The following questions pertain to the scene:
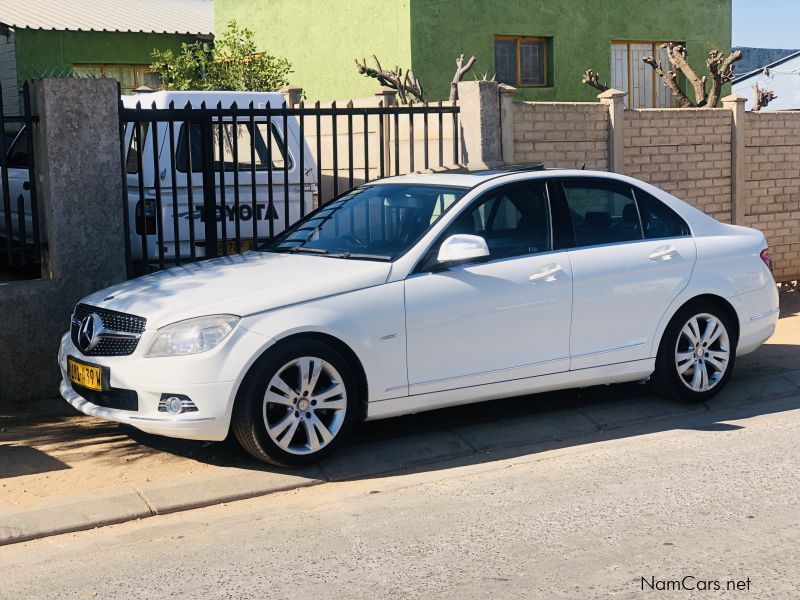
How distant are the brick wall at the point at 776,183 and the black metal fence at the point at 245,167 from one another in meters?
4.13

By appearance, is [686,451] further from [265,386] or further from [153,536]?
[153,536]

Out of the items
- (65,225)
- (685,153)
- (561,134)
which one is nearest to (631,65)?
(685,153)

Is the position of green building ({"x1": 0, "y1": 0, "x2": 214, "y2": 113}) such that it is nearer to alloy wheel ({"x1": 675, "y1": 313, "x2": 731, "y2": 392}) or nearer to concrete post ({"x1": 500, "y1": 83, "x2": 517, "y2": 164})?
concrete post ({"x1": 500, "y1": 83, "x2": 517, "y2": 164})

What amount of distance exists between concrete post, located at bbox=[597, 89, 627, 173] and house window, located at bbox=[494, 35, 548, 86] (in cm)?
847

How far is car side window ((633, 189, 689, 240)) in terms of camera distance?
7961mm

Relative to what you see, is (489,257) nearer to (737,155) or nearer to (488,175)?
(488,175)

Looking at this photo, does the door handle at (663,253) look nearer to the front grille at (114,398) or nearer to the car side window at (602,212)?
the car side window at (602,212)

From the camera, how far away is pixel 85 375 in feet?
22.1

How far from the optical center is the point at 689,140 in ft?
A: 41.2

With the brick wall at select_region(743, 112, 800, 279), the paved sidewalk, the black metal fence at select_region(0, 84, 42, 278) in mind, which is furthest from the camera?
the brick wall at select_region(743, 112, 800, 279)

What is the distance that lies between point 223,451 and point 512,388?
1821 mm

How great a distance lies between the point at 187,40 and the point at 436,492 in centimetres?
1892

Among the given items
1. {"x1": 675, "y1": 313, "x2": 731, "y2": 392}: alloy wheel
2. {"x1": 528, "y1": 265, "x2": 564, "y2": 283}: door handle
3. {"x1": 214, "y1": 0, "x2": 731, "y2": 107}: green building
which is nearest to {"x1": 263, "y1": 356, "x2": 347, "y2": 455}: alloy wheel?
{"x1": 528, "y1": 265, "x2": 564, "y2": 283}: door handle

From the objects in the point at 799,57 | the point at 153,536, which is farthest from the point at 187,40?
the point at 799,57
